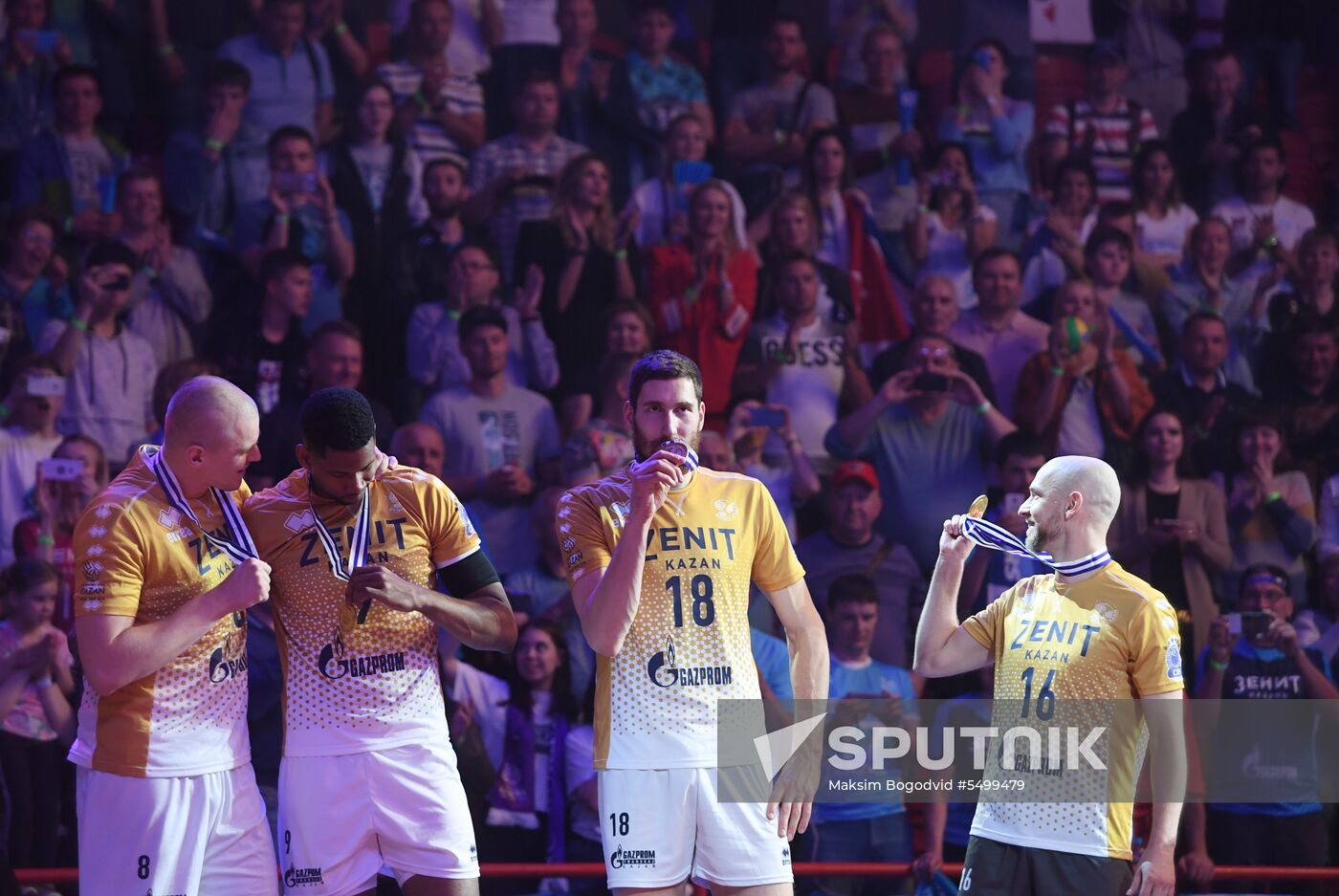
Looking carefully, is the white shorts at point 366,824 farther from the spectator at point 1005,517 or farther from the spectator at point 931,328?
the spectator at point 931,328

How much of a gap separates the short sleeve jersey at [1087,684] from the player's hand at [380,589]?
177cm

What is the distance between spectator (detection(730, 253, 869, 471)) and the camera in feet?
26.1

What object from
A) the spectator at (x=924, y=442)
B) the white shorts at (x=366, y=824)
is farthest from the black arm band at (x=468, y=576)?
the spectator at (x=924, y=442)

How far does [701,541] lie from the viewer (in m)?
3.80

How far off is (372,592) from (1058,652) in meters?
1.96

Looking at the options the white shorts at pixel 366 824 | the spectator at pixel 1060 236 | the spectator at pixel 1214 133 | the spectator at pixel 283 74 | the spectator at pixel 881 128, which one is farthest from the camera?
the spectator at pixel 1214 133

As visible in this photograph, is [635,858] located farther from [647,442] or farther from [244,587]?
[244,587]

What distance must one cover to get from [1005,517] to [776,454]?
1298mm

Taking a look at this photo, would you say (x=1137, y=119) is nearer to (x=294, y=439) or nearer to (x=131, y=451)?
(x=294, y=439)

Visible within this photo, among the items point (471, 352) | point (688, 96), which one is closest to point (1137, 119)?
point (688, 96)

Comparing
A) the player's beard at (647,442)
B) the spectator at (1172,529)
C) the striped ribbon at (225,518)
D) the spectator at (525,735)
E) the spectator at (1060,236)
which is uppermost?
the spectator at (1060,236)

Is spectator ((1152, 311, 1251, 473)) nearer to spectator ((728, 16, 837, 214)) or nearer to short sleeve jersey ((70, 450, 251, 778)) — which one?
spectator ((728, 16, 837, 214))

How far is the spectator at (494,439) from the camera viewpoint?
7.49m

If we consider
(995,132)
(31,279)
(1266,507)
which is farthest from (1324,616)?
(31,279)
